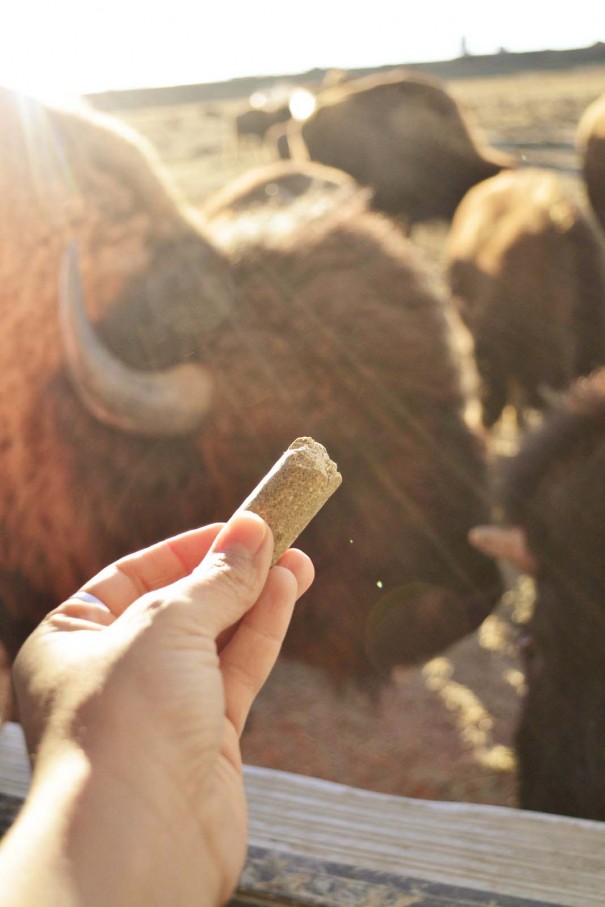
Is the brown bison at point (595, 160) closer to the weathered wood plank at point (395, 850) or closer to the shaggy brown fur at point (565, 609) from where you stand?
the shaggy brown fur at point (565, 609)

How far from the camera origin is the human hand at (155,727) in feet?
1.60

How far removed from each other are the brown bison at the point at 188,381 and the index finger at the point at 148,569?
2.69 feet

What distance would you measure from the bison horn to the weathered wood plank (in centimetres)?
73

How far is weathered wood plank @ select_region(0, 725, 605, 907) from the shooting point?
0.73 meters

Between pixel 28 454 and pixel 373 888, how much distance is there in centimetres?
118

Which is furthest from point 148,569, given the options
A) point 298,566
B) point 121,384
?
point 121,384

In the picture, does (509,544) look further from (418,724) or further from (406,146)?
(406,146)

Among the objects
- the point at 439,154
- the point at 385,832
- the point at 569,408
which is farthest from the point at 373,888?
the point at 439,154

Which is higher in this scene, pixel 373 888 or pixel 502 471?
pixel 373 888

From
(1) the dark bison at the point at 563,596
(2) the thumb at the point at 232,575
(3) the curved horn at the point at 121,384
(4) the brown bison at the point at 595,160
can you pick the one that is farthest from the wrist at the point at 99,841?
(4) the brown bison at the point at 595,160

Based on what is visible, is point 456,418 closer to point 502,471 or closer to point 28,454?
point 502,471

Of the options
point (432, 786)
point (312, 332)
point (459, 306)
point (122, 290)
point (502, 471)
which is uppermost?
point (122, 290)

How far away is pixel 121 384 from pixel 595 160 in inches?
123

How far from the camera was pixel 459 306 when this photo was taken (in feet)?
11.9
